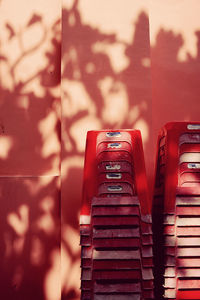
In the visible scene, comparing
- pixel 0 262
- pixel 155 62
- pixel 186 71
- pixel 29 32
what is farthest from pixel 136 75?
pixel 0 262

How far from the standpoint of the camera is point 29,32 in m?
4.59

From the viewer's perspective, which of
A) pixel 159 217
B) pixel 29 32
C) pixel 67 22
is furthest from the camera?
pixel 29 32

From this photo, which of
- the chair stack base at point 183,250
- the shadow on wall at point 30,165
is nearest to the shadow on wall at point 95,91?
the shadow on wall at point 30,165

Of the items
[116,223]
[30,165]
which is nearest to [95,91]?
[30,165]

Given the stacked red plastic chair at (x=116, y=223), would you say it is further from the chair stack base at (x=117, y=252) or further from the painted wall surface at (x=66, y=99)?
the painted wall surface at (x=66, y=99)

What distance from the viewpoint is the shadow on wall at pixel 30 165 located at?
4070 millimetres

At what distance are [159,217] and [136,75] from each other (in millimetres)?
1746

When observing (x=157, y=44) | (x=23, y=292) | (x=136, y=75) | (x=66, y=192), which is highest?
(x=157, y=44)

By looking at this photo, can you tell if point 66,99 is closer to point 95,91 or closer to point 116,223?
point 95,91

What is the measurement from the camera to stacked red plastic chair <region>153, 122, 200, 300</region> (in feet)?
9.48

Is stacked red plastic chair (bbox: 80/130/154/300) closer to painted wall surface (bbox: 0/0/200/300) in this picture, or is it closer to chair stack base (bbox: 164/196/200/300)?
chair stack base (bbox: 164/196/200/300)

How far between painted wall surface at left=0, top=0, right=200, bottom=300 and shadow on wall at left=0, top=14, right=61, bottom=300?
0.04ft

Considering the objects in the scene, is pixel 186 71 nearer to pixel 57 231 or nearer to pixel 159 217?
pixel 159 217

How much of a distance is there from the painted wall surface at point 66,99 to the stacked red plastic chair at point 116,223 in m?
0.93
